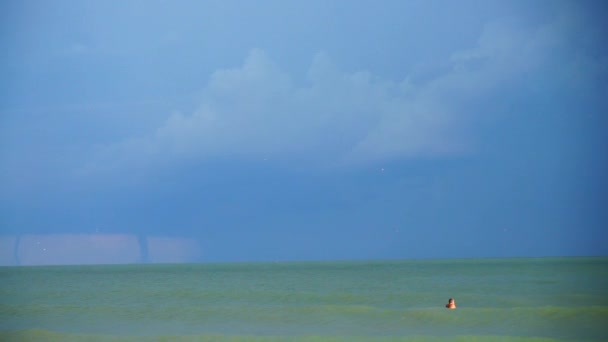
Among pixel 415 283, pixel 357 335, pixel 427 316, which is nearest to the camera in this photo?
pixel 357 335

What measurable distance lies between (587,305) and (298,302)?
242 inches

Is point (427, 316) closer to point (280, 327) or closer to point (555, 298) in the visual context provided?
point (280, 327)

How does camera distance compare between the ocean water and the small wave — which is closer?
the small wave

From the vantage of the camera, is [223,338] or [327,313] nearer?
[223,338]

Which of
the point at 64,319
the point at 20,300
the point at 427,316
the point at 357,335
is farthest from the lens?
the point at 20,300

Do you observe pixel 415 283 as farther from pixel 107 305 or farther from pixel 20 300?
pixel 20 300

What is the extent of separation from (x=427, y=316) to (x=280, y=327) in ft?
8.80

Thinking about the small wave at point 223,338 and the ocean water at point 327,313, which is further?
the ocean water at point 327,313

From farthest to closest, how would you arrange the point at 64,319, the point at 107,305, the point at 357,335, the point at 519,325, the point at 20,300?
the point at 20,300 → the point at 107,305 → the point at 64,319 → the point at 519,325 → the point at 357,335

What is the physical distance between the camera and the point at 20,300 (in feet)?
69.4

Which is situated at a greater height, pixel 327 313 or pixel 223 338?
pixel 327 313

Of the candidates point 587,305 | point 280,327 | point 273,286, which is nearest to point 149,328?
point 280,327

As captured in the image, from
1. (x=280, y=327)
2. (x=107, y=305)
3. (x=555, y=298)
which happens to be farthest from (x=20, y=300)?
(x=555, y=298)

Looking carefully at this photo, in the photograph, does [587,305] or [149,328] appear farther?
[587,305]
